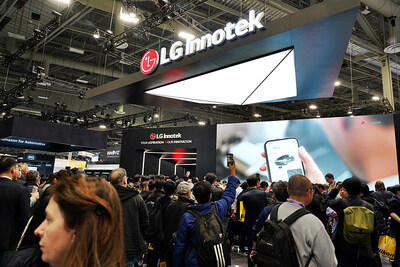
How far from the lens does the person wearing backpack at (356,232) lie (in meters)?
2.83

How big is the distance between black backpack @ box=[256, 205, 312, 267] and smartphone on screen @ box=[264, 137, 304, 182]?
838 cm

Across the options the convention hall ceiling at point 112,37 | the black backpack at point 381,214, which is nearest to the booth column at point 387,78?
the convention hall ceiling at point 112,37

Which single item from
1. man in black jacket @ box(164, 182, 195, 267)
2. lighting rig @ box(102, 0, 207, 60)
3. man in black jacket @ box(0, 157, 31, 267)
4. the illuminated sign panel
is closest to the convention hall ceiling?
lighting rig @ box(102, 0, 207, 60)

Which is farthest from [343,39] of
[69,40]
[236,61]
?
[69,40]

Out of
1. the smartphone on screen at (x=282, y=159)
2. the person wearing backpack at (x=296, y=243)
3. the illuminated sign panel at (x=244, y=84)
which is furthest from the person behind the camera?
the smartphone on screen at (x=282, y=159)

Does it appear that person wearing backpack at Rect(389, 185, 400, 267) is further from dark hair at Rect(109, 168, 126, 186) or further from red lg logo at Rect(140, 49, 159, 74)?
red lg logo at Rect(140, 49, 159, 74)

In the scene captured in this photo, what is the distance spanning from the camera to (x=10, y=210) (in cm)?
273

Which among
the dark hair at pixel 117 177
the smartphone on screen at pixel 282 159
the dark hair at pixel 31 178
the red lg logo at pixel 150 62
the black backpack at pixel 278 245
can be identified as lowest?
the black backpack at pixel 278 245

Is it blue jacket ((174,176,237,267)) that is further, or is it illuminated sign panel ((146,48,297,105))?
illuminated sign panel ((146,48,297,105))

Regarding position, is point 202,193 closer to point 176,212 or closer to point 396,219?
point 176,212

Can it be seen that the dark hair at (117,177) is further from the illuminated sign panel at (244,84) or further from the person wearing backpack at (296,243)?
the illuminated sign panel at (244,84)

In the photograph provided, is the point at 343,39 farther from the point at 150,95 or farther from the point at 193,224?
the point at 150,95

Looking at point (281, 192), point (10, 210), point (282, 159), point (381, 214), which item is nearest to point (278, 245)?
point (281, 192)

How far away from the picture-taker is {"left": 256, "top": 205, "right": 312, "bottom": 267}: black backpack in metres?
1.80
